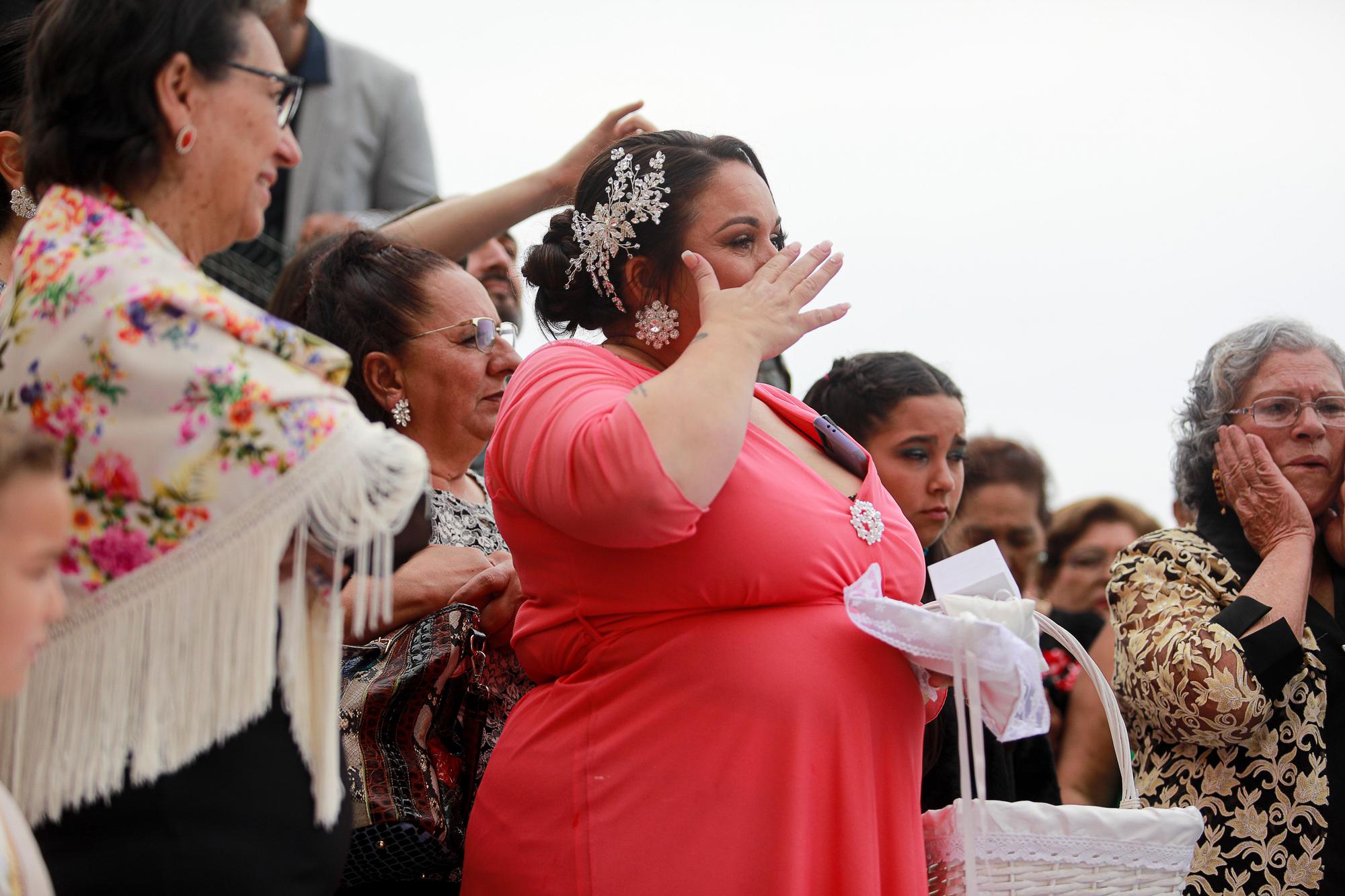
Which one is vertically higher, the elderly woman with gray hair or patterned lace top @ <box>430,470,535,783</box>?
the elderly woman with gray hair

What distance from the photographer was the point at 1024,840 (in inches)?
91.3

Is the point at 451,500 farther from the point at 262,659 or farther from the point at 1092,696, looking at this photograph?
the point at 1092,696

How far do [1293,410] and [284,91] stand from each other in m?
2.64

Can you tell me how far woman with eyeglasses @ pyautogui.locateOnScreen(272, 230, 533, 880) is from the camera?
116 inches

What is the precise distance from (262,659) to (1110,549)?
4784 mm

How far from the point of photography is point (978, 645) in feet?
6.72

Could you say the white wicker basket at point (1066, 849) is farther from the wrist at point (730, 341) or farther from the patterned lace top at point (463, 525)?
the patterned lace top at point (463, 525)

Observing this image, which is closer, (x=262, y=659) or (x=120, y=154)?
(x=262, y=659)

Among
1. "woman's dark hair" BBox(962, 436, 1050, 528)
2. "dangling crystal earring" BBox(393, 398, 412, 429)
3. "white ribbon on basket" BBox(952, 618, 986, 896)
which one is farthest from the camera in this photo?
"woman's dark hair" BBox(962, 436, 1050, 528)

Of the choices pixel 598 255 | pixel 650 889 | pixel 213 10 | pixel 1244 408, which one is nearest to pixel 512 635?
pixel 650 889

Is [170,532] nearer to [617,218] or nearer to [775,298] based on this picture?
[775,298]

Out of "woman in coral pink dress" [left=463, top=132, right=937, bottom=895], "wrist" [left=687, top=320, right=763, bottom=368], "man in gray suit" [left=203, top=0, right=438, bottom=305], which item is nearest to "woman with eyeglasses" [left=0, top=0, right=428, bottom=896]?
"woman in coral pink dress" [left=463, top=132, right=937, bottom=895]

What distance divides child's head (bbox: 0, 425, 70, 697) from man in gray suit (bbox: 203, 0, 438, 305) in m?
3.18

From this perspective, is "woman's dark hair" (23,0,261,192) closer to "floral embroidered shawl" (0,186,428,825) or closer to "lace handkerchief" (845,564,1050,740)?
"floral embroidered shawl" (0,186,428,825)
